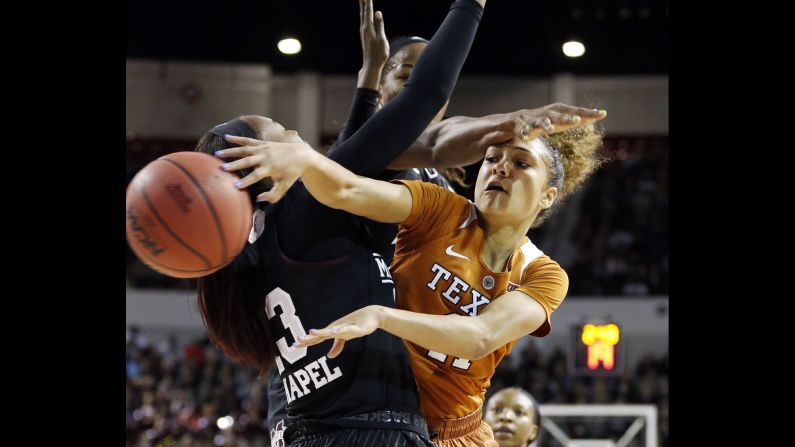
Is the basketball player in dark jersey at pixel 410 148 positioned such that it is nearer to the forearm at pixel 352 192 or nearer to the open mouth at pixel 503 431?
the forearm at pixel 352 192

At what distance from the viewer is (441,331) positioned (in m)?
2.90

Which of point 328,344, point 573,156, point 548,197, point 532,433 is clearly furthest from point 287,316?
point 532,433

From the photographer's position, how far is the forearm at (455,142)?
3.45m

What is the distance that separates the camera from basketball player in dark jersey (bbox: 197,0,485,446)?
9.75ft

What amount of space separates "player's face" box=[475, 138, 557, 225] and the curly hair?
7.3 inches

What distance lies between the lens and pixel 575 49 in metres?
15.6

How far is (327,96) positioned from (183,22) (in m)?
5.08

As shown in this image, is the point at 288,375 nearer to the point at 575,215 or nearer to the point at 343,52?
the point at 343,52

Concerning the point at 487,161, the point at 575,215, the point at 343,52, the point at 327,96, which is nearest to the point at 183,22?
the point at 343,52

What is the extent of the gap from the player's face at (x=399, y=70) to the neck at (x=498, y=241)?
3.87 ft

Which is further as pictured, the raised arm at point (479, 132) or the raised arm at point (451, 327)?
the raised arm at point (479, 132)

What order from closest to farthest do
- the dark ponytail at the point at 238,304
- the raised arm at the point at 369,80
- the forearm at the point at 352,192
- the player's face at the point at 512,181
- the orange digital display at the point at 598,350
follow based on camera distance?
the forearm at the point at 352,192, the dark ponytail at the point at 238,304, the player's face at the point at 512,181, the raised arm at the point at 369,80, the orange digital display at the point at 598,350

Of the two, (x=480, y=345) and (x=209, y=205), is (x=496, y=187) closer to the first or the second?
(x=480, y=345)

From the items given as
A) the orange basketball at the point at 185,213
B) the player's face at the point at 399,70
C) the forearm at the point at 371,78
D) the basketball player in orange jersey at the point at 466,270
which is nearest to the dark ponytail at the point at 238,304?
the orange basketball at the point at 185,213
